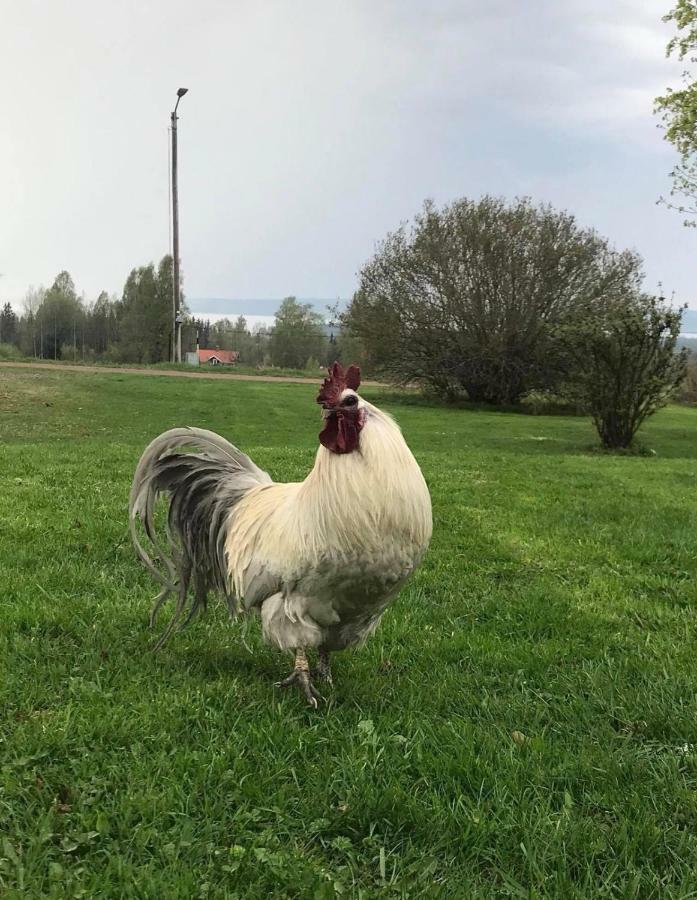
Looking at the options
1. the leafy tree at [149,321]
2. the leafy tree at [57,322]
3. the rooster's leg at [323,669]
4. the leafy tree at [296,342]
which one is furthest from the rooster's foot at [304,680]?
the leafy tree at [57,322]

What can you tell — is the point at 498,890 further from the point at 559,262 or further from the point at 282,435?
the point at 559,262

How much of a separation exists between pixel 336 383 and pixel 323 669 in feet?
5.25

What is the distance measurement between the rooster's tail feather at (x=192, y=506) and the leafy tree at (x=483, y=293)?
25947 millimetres

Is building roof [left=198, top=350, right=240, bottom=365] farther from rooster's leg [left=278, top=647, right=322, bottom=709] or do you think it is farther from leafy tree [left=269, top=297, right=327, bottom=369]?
rooster's leg [left=278, top=647, right=322, bottom=709]

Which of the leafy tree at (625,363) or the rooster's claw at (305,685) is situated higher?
the leafy tree at (625,363)

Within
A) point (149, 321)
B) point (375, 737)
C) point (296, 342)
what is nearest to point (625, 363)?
point (375, 737)

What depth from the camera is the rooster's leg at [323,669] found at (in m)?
3.54

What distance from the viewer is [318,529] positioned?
9.70 ft

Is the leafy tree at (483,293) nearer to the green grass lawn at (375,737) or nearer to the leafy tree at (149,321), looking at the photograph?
the green grass lawn at (375,737)

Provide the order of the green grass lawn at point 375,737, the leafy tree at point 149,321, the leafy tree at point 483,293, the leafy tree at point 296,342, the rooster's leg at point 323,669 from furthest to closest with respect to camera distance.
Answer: the leafy tree at point 296,342 → the leafy tree at point 149,321 → the leafy tree at point 483,293 → the rooster's leg at point 323,669 → the green grass lawn at point 375,737

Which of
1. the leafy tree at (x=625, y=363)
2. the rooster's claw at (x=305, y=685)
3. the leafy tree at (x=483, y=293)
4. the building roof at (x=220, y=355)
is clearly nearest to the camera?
the rooster's claw at (x=305, y=685)

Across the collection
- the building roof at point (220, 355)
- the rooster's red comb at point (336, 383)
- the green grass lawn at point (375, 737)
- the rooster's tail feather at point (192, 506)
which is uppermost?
the building roof at point (220, 355)

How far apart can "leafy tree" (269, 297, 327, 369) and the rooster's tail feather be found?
58575mm

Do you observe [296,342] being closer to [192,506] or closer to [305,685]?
[192,506]
